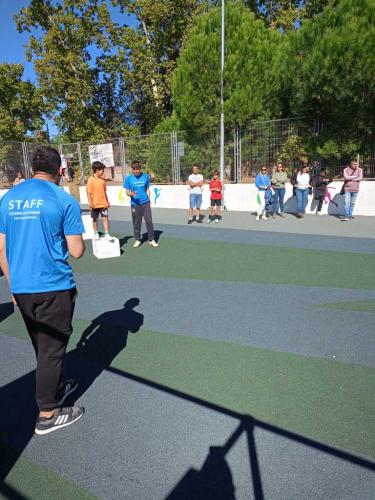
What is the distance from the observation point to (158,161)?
16.9 m

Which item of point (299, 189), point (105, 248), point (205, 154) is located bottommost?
point (105, 248)

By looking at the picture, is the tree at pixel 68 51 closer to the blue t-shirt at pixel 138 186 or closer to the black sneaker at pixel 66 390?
the blue t-shirt at pixel 138 186

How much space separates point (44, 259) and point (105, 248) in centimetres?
524

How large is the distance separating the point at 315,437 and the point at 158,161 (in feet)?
50.7

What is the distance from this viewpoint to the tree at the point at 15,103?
28250mm

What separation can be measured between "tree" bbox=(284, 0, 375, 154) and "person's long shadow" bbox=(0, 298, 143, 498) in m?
9.61

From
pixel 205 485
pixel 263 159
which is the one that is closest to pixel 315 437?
pixel 205 485

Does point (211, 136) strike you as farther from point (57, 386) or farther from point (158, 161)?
point (57, 386)

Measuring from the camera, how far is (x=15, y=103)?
1129 inches

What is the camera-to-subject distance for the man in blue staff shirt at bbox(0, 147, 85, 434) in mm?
2451

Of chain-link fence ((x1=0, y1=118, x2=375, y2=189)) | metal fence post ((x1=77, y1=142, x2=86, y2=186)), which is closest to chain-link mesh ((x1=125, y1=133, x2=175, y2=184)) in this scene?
chain-link fence ((x1=0, y1=118, x2=375, y2=189))

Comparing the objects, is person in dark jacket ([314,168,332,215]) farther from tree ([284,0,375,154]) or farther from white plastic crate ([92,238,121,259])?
white plastic crate ([92,238,121,259])

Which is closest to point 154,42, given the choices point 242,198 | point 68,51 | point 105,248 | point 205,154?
point 68,51

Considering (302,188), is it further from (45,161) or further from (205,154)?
(45,161)
